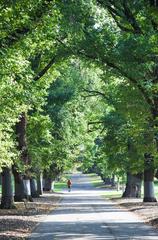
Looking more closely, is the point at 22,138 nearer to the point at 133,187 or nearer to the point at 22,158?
the point at 22,158

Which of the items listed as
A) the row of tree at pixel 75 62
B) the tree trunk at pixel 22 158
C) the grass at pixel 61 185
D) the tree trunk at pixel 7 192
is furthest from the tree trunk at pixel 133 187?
the grass at pixel 61 185

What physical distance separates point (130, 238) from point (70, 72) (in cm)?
2371

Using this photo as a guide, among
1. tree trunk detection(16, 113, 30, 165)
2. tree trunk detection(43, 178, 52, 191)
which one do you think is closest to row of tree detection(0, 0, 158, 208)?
tree trunk detection(16, 113, 30, 165)

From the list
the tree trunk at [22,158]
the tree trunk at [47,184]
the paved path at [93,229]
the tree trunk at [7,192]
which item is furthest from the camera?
the tree trunk at [47,184]

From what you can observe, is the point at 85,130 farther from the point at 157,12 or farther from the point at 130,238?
the point at 157,12

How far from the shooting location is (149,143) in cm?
2195

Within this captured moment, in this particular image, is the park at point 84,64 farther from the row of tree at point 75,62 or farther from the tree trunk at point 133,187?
the tree trunk at point 133,187

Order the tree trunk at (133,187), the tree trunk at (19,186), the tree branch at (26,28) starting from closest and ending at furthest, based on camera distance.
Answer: the tree branch at (26,28) < the tree trunk at (19,186) < the tree trunk at (133,187)

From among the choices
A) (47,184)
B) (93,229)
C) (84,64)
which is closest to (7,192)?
(84,64)

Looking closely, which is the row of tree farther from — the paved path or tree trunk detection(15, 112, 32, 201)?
the paved path

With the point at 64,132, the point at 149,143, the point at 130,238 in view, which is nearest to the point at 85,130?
the point at 64,132

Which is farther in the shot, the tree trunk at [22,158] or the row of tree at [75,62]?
the tree trunk at [22,158]

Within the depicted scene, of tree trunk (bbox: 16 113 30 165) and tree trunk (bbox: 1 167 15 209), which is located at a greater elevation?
tree trunk (bbox: 16 113 30 165)

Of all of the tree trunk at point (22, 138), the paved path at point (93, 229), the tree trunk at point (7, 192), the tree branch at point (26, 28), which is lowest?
the paved path at point (93, 229)
